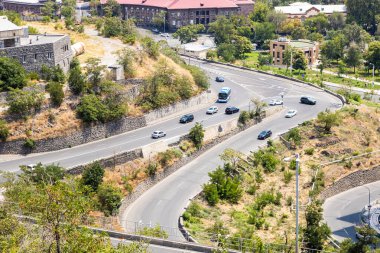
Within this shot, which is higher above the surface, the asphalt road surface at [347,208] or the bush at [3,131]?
the bush at [3,131]

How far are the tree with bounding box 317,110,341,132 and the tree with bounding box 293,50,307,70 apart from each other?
31.3m

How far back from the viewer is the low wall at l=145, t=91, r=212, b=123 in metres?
62.0

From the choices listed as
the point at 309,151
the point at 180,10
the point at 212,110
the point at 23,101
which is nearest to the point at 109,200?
the point at 23,101

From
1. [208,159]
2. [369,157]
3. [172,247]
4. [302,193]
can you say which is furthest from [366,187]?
[172,247]

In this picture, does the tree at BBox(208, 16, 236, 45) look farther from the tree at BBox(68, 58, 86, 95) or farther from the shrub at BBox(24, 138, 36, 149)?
the shrub at BBox(24, 138, 36, 149)

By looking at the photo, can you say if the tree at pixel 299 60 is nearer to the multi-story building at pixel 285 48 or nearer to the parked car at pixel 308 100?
the multi-story building at pixel 285 48

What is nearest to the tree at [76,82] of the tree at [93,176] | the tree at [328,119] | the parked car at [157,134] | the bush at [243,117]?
the parked car at [157,134]

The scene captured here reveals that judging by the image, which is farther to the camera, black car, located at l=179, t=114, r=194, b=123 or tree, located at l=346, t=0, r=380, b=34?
tree, located at l=346, t=0, r=380, b=34

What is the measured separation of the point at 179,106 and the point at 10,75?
757 inches

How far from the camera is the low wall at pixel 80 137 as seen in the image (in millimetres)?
51875

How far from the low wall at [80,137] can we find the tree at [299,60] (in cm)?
4353

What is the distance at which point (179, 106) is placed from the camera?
65625 millimetres

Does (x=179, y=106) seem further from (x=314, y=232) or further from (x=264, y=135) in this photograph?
(x=314, y=232)

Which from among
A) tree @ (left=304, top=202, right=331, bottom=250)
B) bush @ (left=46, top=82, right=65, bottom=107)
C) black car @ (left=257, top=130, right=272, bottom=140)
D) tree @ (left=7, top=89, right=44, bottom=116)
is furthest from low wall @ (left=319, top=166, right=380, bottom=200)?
tree @ (left=7, top=89, right=44, bottom=116)
